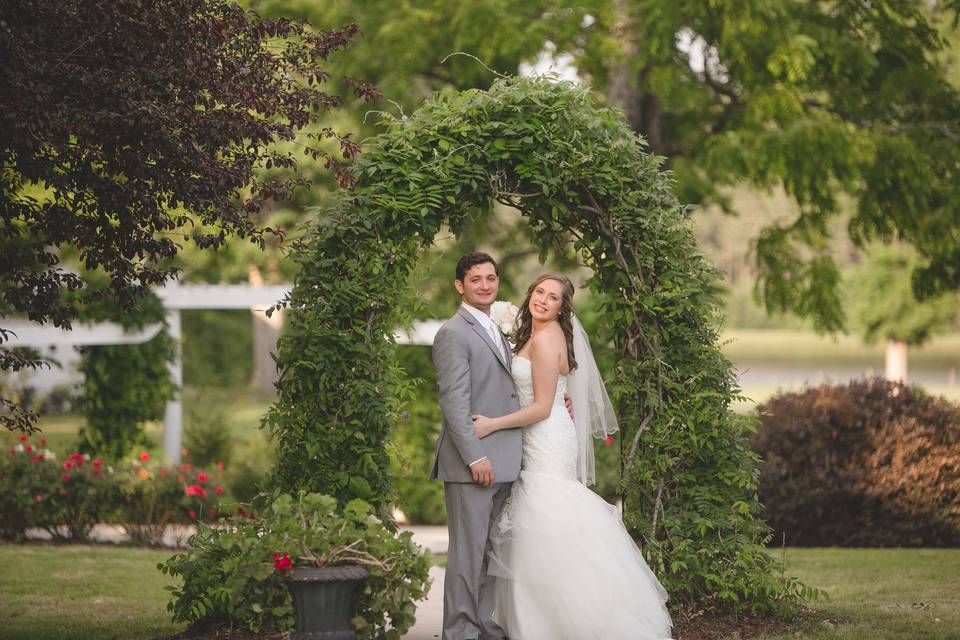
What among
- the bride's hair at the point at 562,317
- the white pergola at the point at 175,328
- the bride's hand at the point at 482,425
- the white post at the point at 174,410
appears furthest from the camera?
the white post at the point at 174,410

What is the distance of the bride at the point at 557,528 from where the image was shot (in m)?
6.12

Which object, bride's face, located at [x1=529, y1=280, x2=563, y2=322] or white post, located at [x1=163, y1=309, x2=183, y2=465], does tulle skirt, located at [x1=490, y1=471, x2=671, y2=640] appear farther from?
white post, located at [x1=163, y1=309, x2=183, y2=465]

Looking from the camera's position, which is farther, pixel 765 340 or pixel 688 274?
pixel 765 340

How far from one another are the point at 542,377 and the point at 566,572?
1.08 metres

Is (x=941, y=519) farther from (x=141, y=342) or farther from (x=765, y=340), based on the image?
(x=765, y=340)

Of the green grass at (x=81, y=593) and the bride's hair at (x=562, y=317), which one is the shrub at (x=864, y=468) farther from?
the green grass at (x=81, y=593)

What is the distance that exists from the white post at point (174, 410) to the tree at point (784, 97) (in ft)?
15.0

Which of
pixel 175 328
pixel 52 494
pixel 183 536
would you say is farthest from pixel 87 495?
pixel 175 328

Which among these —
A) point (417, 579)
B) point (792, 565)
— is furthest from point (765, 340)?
point (417, 579)

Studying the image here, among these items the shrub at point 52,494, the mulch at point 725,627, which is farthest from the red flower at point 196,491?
the mulch at point 725,627

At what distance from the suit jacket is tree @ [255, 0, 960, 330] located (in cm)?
667

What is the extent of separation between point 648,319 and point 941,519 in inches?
201

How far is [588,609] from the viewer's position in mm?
6090

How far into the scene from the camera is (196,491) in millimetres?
11320
